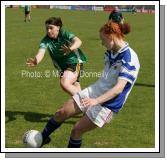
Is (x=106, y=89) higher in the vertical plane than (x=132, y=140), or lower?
higher

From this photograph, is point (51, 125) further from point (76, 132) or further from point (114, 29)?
point (114, 29)

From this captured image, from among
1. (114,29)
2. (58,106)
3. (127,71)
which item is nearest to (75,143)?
(127,71)

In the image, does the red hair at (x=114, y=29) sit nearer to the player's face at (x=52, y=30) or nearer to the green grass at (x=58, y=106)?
the green grass at (x=58, y=106)

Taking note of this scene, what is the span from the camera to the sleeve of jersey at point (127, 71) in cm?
664

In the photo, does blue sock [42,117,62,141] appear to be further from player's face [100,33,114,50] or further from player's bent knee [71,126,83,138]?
player's face [100,33,114,50]

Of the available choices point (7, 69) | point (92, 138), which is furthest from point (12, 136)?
point (7, 69)

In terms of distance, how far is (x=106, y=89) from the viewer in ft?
22.9

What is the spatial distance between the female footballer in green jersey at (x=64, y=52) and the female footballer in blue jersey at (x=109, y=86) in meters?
2.10

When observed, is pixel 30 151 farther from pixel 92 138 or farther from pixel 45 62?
pixel 45 62

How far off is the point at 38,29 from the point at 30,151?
24891 millimetres

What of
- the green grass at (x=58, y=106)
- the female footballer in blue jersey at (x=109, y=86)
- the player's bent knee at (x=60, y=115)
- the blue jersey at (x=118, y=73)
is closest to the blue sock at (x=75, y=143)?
the female footballer in blue jersey at (x=109, y=86)

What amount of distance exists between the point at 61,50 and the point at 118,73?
113 inches

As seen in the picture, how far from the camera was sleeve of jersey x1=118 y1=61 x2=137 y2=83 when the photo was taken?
261 inches

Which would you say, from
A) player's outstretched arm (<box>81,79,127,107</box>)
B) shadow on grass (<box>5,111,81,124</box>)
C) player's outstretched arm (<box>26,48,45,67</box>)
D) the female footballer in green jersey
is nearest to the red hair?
player's outstretched arm (<box>81,79,127,107</box>)
